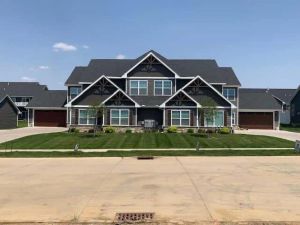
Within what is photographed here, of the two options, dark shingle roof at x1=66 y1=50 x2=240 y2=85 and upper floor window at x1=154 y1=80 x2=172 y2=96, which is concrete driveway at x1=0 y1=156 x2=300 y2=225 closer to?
upper floor window at x1=154 y1=80 x2=172 y2=96

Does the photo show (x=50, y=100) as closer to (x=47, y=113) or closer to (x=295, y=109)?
(x=47, y=113)

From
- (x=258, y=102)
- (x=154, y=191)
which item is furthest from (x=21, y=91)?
(x=154, y=191)

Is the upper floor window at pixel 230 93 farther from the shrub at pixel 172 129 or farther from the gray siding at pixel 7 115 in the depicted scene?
the gray siding at pixel 7 115

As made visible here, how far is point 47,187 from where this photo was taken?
45.2 ft

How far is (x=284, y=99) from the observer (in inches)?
3322

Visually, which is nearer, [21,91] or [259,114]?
[259,114]

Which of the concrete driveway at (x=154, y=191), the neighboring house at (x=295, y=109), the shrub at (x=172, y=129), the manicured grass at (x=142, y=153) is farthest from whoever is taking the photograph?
the neighboring house at (x=295, y=109)

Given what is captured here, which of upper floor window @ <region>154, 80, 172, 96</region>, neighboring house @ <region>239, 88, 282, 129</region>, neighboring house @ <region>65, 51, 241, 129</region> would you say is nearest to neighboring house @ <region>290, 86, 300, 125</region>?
neighboring house @ <region>239, 88, 282, 129</region>

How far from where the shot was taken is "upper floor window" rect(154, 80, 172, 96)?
47156 millimetres

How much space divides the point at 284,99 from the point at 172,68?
4298 cm

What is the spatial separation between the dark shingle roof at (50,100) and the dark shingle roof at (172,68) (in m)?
4.31

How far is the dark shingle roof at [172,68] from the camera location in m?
49.7

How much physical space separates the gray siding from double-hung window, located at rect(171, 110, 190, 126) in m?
23.1

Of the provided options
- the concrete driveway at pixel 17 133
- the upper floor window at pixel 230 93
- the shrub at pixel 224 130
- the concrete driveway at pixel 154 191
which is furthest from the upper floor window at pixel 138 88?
the concrete driveway at pixel 154 191
